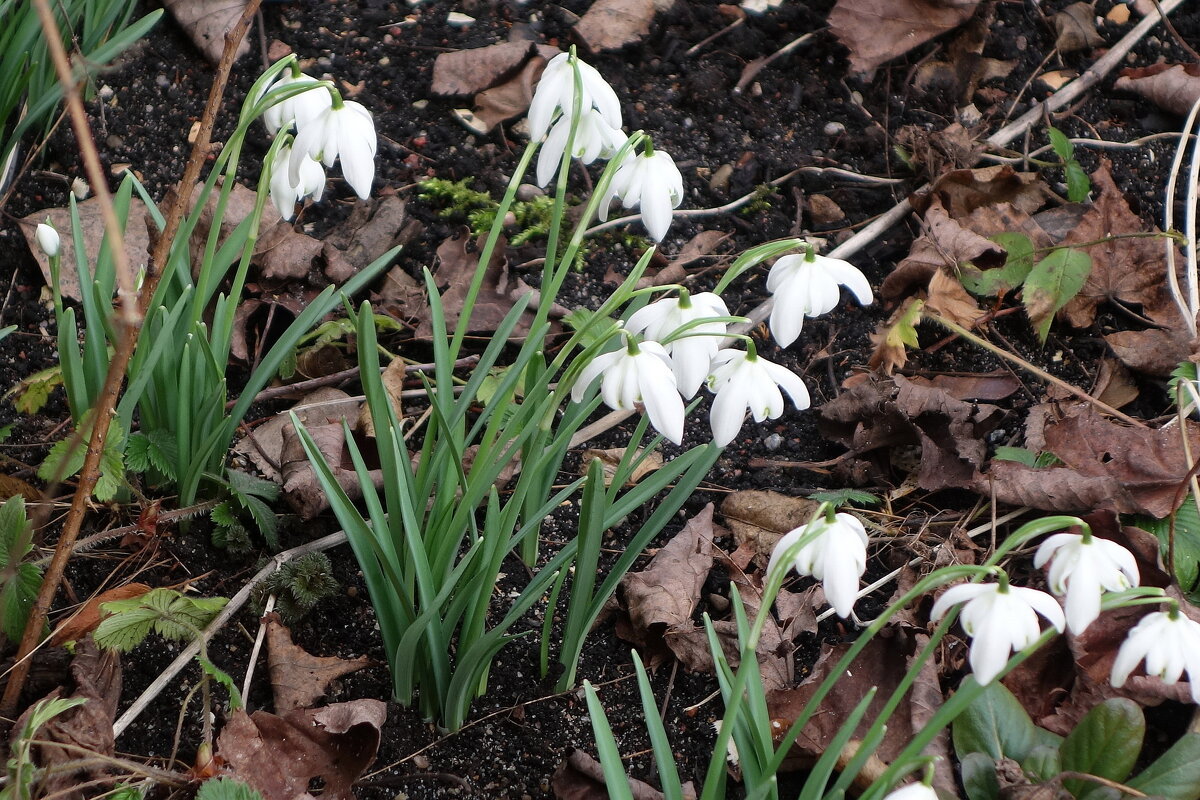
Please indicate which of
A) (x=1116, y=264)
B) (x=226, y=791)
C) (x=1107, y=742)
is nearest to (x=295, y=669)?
(x=226, y=791)

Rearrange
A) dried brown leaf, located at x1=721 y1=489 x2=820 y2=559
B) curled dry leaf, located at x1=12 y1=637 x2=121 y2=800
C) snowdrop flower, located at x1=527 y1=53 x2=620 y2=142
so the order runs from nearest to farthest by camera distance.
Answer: curled dry leaf, located at x1=12 y1=637 x2=121 y2=800
snowdrop flower, located at x1=527 y1=53 x2=620 y2=142
dried brown leaf, located at x1=721 y1=489 x2=820 y2=559

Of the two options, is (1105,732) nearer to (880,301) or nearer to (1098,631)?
(1098,631)

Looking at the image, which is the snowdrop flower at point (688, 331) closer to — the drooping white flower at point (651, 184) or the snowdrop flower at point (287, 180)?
the drooping white flower at point (651, 184)

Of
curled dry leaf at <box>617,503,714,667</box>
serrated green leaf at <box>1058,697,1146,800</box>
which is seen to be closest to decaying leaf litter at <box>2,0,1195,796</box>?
curled dry leaf at <box>617,503,714,667</box>

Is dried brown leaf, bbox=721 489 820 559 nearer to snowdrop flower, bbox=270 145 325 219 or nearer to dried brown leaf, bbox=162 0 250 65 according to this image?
snowdrop flower, bbox=270 145 325 219

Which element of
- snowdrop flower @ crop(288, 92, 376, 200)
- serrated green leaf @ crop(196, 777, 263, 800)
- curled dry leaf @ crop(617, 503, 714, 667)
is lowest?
curled dry leaf @ crop(617, 503, 714, 667)

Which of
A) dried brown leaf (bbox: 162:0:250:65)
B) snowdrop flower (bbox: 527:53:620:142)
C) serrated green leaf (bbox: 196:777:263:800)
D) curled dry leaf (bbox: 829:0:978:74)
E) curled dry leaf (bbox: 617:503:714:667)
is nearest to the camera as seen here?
serrated green leaf (bbox: 196:777:263:800)

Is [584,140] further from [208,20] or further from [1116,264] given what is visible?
[208,20]
